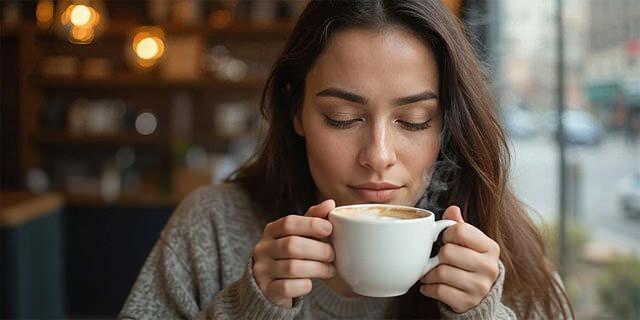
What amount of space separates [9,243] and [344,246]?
2804 mm

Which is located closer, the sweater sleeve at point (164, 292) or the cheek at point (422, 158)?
the cheek at point (422, 158)

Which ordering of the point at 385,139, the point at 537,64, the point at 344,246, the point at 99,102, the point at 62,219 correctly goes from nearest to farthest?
the point at 344,246 → the point at 385,139 → the point at 537,64 → the point at 62,219 → the point at 99,102

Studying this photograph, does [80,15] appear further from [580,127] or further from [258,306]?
[258,306]

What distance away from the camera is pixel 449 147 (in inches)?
43.4

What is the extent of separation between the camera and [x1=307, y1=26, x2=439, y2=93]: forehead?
1.01 metres

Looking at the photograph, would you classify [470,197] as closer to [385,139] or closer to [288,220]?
[385,139]

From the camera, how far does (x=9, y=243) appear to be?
3268mm

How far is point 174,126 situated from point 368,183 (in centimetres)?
457

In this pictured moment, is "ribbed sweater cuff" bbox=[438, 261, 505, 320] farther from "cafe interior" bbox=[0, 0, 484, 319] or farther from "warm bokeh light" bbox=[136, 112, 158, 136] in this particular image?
"warm bokeh light" bbox=[136, 112, 158, 136]

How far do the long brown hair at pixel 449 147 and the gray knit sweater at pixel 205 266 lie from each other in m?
0.05

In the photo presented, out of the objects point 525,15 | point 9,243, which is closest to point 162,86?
point 9,243

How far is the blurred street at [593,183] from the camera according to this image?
3406 mm

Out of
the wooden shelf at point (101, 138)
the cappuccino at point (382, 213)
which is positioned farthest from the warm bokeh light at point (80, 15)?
the cappuccino at point (382, 213)

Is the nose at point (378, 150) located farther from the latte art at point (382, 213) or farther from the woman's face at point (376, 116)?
the latte art at point (382, 213)
